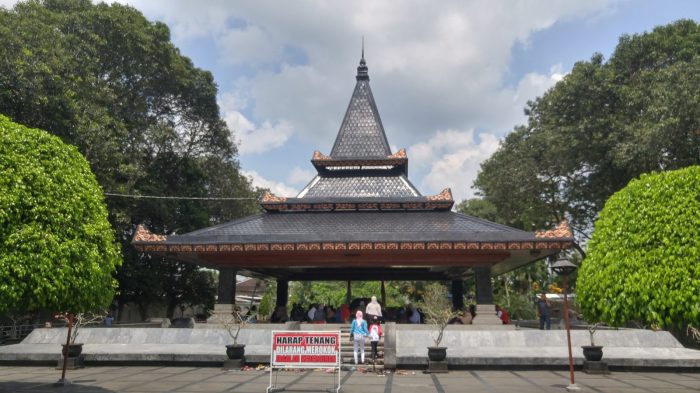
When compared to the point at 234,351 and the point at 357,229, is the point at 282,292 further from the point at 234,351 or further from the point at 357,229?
the point at 234,351

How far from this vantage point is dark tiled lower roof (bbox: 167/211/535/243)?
16.4 meters

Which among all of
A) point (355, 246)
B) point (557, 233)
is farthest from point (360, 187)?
point (557, 233)

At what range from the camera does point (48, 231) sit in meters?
7.91

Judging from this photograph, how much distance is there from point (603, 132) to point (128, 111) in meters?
26.3

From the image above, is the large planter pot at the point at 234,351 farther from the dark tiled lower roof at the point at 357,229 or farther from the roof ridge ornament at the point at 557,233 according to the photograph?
the roof ridge ornament at the point at 557,233

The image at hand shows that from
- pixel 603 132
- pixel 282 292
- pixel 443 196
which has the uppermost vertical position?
pixel 603 132

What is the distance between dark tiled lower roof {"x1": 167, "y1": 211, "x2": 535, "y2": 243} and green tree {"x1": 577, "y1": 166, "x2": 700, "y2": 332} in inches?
317

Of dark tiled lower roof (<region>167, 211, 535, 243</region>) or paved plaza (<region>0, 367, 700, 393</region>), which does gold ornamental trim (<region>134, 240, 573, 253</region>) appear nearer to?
dark tiled lower roof (<region>167, 211, 535, 243</region>)

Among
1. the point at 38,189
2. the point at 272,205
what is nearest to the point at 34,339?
the point at 272,205

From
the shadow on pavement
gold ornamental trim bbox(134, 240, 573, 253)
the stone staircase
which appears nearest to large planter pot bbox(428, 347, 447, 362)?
the stone staircase

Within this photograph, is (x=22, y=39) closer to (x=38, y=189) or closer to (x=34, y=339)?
(x=34, y=339)

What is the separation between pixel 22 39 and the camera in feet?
63.9

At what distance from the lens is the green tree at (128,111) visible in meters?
19.3

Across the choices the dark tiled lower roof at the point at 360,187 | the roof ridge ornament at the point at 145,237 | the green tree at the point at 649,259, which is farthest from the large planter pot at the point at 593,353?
the roof ridge ornament at the point at 145,237
